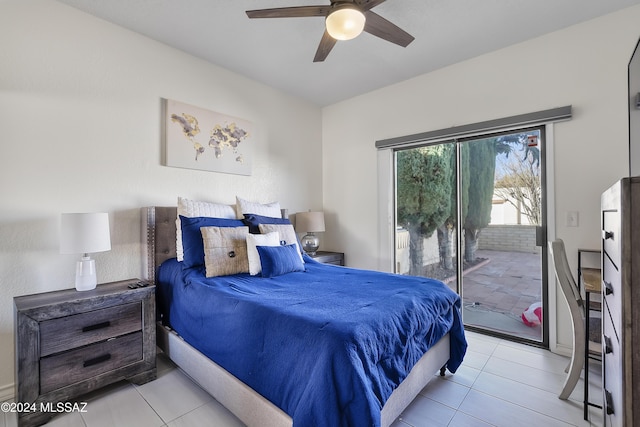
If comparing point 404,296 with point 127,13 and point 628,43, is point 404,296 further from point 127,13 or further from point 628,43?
point 127,13

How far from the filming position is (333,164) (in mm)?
4098

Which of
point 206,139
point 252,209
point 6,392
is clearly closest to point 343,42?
point 206,139

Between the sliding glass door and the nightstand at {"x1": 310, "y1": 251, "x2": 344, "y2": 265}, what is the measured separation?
0.74 metres

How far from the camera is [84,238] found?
6.12ft

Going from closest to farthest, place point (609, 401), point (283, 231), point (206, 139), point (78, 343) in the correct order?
point (609, 401) < point (78, 343) < point (283, 231) < point (206, 139)

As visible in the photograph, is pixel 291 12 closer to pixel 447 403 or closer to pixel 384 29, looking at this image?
pixel 384 29

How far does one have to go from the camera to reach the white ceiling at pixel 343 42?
217 centimetres

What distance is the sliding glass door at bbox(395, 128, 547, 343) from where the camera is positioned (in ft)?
8.94

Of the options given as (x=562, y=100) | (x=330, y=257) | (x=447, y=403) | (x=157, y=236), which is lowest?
(x=447, y=403)

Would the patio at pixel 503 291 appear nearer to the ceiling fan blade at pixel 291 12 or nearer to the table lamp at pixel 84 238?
the ceiling fan blade at pixel 291 12

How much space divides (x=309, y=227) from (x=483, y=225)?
191 centimetres

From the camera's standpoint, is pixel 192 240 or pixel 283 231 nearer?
pixel 192 240

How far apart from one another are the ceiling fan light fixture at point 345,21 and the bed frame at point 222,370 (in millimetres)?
1936

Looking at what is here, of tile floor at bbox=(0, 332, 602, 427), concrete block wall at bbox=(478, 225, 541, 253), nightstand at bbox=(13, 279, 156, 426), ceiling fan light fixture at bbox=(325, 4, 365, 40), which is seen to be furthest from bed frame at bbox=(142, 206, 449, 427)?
ceiling fan light fixture at bbox=(325, 4, 365, 40)
